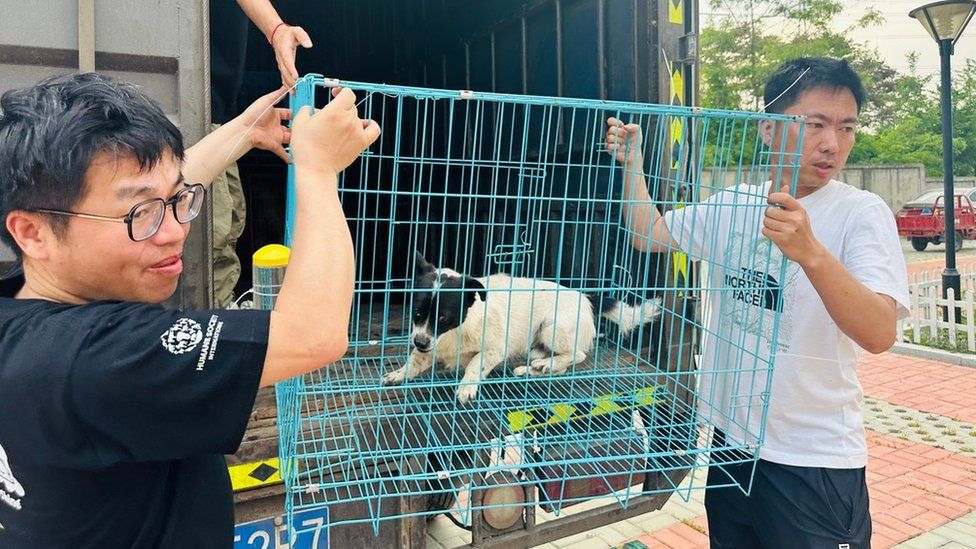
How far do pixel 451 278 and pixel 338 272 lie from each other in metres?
1.81

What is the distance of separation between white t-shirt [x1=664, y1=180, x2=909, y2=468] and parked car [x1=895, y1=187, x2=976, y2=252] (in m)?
20.8

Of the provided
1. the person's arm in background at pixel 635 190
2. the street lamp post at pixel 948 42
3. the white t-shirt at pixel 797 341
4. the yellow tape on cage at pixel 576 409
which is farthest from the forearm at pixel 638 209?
the street lamp post at pixel 948 42

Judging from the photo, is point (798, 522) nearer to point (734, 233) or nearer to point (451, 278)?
point (734, 233)

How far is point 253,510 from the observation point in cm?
212

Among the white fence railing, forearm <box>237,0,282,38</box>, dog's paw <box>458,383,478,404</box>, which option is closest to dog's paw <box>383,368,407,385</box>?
dog's paw <box>458,383,478,404</box>

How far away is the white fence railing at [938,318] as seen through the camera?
8336 mm

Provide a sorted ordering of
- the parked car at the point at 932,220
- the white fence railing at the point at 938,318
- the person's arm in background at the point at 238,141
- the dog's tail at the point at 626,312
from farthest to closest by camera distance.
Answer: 1. the parked car at the point at 932,220
2. the white fence railing at the point at 938,318
3. the dog's tail at the point at 626,312
4. the person's arm in background at the point at 238,141

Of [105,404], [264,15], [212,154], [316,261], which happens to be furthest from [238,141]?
[105,404]

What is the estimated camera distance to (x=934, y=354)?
327 inches

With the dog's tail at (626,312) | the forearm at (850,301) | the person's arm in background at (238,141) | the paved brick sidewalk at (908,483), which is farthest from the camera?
the paved brick sidewalk at (908,483)

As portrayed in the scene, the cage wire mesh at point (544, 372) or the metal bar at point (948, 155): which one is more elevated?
the metal bar at point (948, 155)

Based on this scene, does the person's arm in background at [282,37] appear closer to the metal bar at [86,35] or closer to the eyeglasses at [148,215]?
the metal bar at [86,35]

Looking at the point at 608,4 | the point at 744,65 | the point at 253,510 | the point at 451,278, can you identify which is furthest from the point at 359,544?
the point at 744,65

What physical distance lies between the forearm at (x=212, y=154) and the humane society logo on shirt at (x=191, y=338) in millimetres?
789
